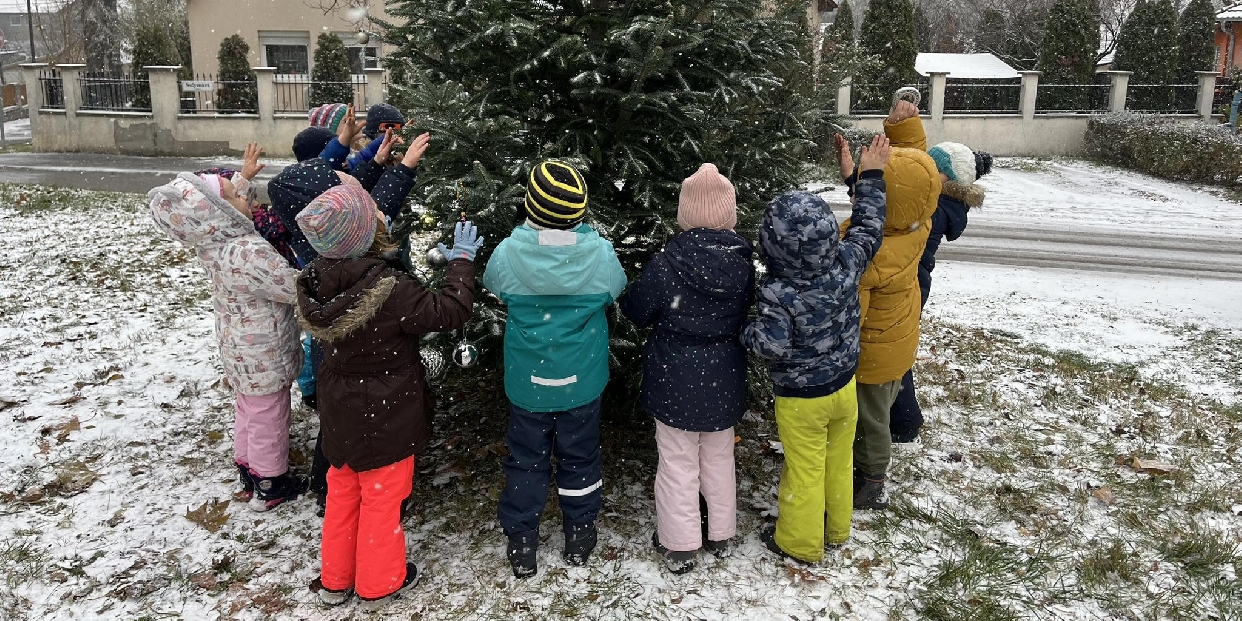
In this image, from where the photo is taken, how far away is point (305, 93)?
21844mm

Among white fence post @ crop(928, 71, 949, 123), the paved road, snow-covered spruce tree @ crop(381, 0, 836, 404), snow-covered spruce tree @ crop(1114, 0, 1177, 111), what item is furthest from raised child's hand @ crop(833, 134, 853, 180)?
snow-covered spruce tree @ crop(1114, 0, 1177, 111)

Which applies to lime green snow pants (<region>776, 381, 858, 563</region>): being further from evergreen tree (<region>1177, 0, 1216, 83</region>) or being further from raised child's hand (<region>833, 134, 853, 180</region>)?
evergreen tree (<region>1177, 0, 1216, 83</region>)

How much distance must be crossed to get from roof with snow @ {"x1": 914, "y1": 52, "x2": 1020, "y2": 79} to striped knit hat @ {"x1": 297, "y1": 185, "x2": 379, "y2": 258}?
29.6m

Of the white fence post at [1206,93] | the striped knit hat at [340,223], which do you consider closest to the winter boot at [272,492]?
the striped knit hat at [340,223]

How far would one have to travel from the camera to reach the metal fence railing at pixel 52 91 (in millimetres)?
21516

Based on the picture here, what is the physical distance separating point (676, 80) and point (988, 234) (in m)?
10.5

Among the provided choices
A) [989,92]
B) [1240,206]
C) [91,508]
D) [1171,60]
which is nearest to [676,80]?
[91,508]

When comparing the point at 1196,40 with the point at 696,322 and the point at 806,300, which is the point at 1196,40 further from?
the point at 696,322

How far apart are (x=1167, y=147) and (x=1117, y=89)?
4.56 metres

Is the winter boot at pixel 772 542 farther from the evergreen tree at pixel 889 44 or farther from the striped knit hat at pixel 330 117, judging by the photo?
the evergreen tree at pixel 889 44

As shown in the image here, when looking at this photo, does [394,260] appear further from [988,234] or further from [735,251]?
[988,234]

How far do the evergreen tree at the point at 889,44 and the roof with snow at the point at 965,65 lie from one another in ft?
24.5

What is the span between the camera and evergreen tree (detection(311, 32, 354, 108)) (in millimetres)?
21594

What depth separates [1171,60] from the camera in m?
23.2
